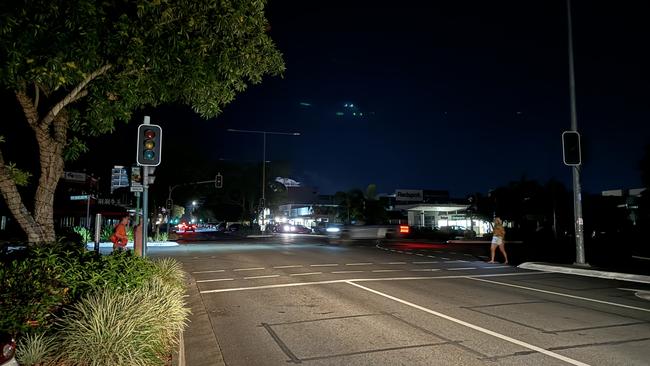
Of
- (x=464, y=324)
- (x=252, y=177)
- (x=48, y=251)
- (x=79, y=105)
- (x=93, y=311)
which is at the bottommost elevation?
(x=464, y=324)

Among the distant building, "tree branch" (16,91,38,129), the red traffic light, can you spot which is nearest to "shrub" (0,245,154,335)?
"tree branch" (16,91,38,129)

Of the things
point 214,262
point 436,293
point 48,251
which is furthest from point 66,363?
point 214,262

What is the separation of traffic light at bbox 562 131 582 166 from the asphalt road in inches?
184

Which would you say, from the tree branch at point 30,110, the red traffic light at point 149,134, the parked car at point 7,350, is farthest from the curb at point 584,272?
the tree branch at point 30,110

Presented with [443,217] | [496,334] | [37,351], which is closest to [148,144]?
[37,351]

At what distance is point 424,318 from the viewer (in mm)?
8594

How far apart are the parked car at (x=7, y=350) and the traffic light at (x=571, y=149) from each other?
57.0ft

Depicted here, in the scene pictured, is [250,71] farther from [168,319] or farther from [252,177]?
[252,177]

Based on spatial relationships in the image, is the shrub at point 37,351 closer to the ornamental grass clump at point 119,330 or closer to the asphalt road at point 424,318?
the ornamental grass clump at point 119,330

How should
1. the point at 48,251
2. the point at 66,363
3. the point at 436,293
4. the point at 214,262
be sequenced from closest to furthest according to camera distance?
the point at 66,363 → the point at 48,251 → the point at 436,293 → the point at 214,262

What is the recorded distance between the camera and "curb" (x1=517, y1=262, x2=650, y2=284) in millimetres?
13812

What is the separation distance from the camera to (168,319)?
22.0 ft

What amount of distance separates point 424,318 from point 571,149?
11739 mm

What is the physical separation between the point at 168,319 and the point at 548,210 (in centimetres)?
5020
